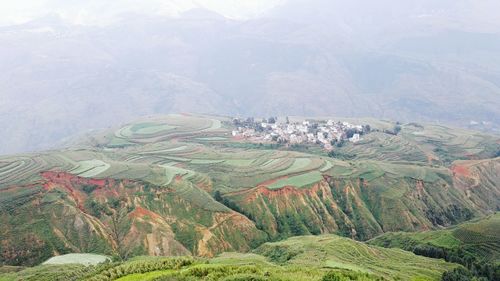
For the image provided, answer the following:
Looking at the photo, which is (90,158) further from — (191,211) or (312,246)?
(312,246)

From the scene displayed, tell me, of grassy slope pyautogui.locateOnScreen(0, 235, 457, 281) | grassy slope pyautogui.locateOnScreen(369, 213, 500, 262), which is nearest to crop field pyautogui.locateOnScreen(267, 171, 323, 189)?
grassy slope pyautogui.locateOnScreen(369, 213, 500, 262)

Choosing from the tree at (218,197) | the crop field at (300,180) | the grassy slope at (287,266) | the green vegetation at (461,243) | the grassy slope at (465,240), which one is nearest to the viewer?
the grassy slope at (287,266)

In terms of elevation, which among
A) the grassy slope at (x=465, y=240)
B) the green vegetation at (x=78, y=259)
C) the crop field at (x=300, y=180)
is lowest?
the grassy slope at (x=465, y=240)

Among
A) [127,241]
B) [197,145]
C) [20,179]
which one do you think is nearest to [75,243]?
[127,241]

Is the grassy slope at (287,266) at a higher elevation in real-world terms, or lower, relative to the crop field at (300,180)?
higher

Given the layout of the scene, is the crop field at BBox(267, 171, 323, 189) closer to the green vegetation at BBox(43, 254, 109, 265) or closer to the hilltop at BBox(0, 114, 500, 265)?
the hilltop at BBox(0, 114, 500, 265)

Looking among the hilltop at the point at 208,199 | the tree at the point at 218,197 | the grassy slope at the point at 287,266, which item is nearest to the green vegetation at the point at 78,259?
the hilltop at the point at 208,199

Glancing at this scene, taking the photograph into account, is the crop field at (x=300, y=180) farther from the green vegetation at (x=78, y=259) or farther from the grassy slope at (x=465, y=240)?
the green vegetation at (x=78, y=259)

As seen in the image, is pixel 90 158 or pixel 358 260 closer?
pixel 358 260

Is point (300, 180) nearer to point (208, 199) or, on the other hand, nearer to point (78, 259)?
point (208, 199)
